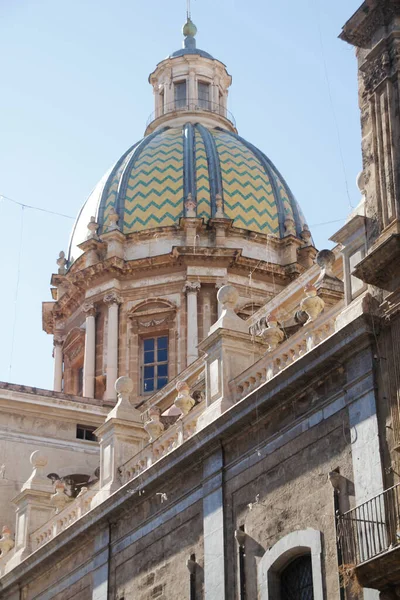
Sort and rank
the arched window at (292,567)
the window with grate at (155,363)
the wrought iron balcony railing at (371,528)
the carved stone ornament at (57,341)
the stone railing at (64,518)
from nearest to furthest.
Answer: the wrought iron balcony railing at (371,528), the arched window at (292,567), the stone railing at (64,518), the window with grate at (155,363), the carved stone ornament at (57,341)

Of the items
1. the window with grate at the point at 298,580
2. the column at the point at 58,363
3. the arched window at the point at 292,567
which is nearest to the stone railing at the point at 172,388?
the column at the point at 58,363

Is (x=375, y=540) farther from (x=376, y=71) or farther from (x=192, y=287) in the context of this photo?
(x=192, y=287)

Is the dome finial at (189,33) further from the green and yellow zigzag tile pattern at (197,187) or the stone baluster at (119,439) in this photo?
the stone baluster at (119,439)

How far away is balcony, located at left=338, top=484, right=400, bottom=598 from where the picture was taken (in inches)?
618

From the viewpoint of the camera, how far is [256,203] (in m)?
44.5

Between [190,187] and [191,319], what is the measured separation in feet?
18.3

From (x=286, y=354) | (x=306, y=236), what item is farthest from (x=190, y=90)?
(x=286, y=354)

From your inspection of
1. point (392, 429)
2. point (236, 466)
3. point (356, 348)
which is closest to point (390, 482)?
point (392, 429)

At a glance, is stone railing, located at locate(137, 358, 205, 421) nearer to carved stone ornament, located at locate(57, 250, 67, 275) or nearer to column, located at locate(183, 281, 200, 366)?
column, located at locate(183, 281, 200, 366)

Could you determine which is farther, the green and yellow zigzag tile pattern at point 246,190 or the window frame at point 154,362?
Answer: the green and yellow zigzag tile pattern at point 246,190

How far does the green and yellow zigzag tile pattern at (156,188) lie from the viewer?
43906mm

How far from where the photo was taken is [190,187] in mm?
44469

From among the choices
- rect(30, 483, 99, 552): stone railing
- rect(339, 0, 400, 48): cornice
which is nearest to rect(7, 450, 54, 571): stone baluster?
rect(30, 483, 99, 552): stone railing

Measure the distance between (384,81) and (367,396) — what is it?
15.7ft
